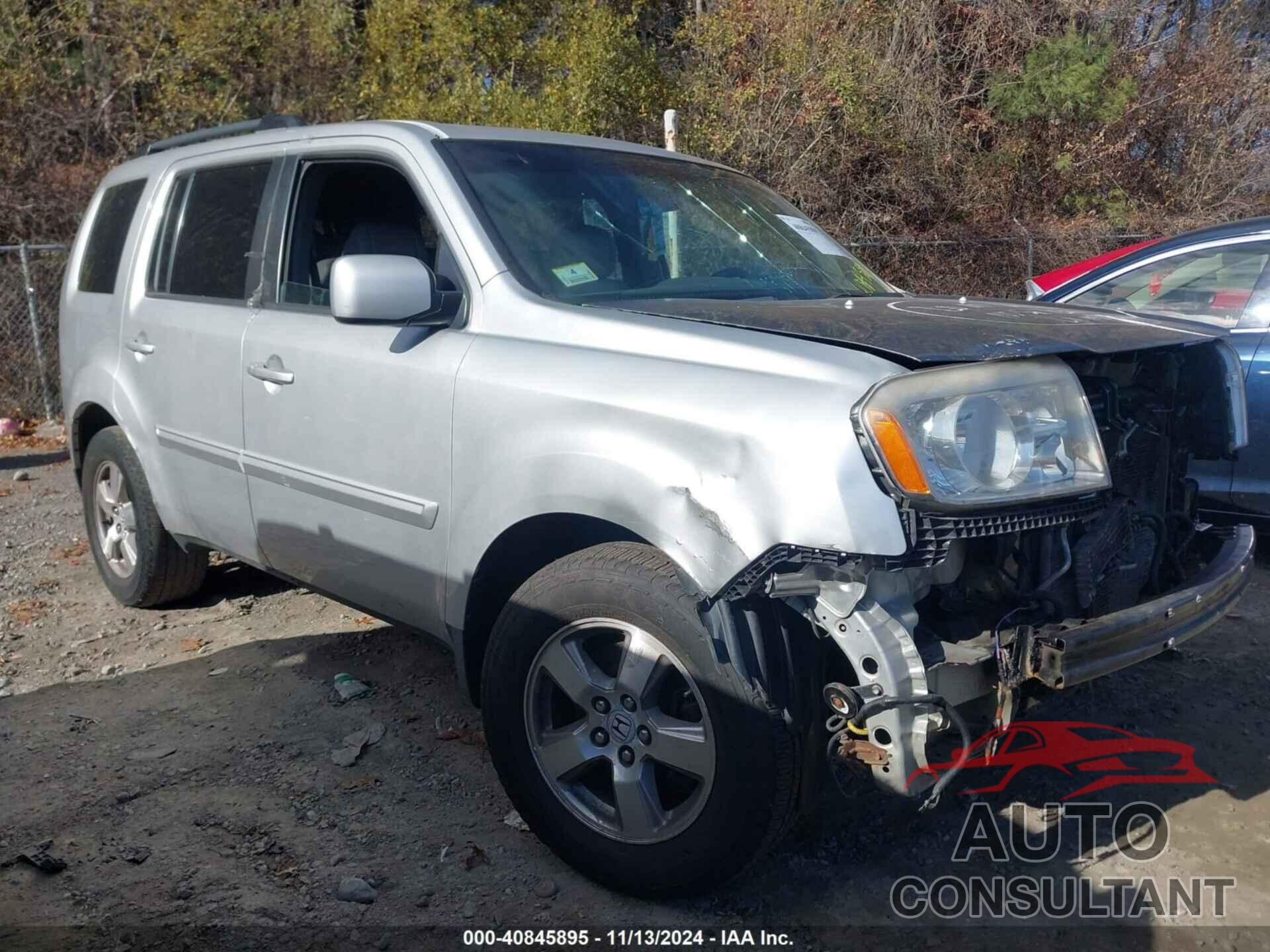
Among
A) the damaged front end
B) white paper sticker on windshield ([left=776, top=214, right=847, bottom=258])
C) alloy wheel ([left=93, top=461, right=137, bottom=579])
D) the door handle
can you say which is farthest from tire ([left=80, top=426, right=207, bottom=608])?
the damaged front end

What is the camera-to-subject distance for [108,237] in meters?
5.14

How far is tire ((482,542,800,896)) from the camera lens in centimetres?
260

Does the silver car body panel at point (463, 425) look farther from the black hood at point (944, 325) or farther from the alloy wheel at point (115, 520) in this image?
the alloy wheel at point (115, 520)

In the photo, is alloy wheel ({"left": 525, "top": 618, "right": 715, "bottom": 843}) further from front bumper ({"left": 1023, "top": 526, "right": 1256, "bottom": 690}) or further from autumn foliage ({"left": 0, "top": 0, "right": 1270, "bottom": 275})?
autumn foliage ({"left": 0, "top": 0, "right": 1270, "bottom": 275})

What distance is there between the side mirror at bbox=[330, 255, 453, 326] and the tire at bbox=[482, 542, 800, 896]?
2.85 feet

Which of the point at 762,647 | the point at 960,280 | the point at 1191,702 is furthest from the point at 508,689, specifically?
the point at 960,280

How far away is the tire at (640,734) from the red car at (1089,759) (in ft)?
3.71

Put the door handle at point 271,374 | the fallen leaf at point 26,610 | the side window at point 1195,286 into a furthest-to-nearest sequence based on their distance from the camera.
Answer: the side window at point 1195,286
the fallen leaf at point 26,610
the door handle at point 271,374

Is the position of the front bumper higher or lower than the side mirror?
lower

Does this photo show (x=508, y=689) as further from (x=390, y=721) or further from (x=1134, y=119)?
(x=1134, y=119)

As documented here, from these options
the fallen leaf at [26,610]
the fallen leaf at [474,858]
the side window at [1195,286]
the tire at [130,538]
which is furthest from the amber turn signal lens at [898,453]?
the fallen leaf at [26,610]

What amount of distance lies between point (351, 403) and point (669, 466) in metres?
1.32

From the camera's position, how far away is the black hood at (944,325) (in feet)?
8.48

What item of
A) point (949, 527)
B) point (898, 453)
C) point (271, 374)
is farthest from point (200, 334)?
point (949, 527)
